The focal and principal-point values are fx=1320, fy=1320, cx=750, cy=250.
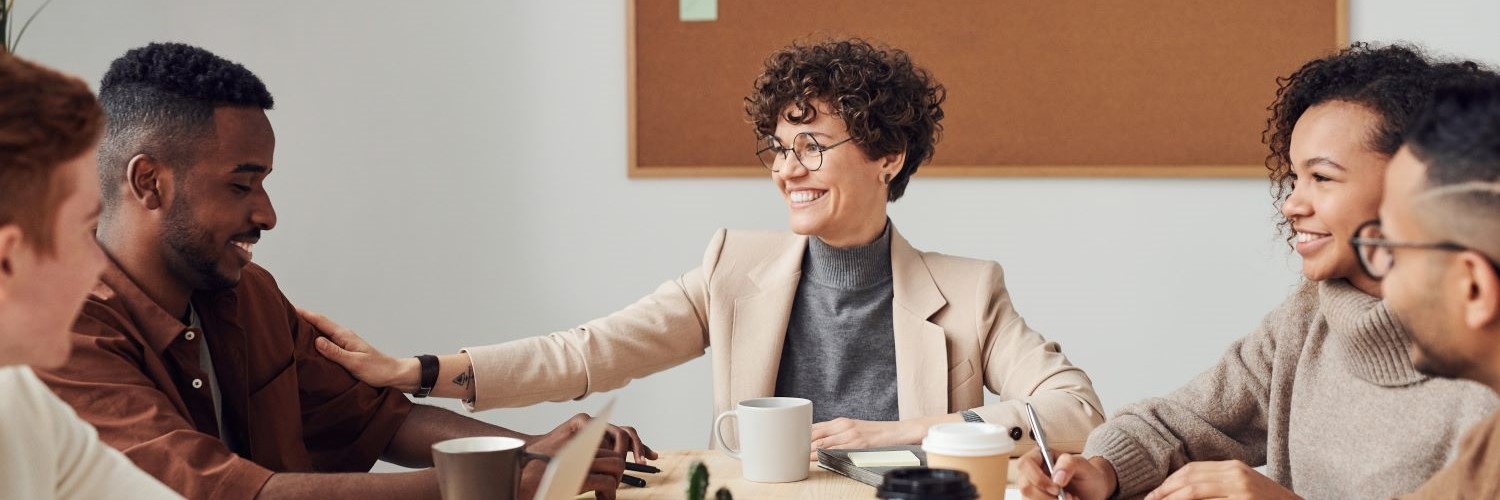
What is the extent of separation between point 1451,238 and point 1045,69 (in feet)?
7.45

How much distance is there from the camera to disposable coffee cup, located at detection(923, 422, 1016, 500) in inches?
52.9

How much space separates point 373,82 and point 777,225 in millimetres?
1115

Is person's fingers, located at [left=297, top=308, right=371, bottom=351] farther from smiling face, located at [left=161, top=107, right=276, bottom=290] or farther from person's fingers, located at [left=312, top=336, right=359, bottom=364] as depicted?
smiling face, located at [left=161, top=107, right=276, bottom=290]

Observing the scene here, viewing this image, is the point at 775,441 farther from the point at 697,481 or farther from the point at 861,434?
the point at 697,481

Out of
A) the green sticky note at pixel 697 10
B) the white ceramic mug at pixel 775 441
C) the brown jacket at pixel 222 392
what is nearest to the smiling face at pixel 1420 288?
the white ceramic mug at pixel 775 441

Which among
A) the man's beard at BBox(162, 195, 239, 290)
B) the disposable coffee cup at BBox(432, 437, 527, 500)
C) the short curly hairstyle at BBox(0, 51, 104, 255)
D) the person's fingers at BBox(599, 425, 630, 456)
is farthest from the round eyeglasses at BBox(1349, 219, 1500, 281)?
the man's beard at BBox(162, 195, 239, 290)

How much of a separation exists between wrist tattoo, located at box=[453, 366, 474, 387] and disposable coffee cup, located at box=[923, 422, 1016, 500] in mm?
950

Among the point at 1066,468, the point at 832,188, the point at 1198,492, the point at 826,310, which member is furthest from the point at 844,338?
the point at 1198,492

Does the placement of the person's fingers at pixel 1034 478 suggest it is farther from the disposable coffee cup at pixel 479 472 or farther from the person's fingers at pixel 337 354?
the person's fingers at pixel 337 354

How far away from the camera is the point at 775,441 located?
5.23 ft

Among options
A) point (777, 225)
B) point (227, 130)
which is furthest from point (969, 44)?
point (227, 130)

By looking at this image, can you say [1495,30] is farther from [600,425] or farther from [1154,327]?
[600,425]

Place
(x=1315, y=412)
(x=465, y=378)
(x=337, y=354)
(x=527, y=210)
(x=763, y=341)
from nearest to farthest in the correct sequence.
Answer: (x=1315, y=412) → (x=337, y=354) → (x=465, y=378) → (x=763, y=341) → (x=527, y=210)

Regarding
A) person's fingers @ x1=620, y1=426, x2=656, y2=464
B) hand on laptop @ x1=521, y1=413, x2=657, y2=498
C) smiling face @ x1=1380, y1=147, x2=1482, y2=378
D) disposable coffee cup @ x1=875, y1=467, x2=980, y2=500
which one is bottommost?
person's fingers @ x1=620, y1=426, x2=656, y2=464
